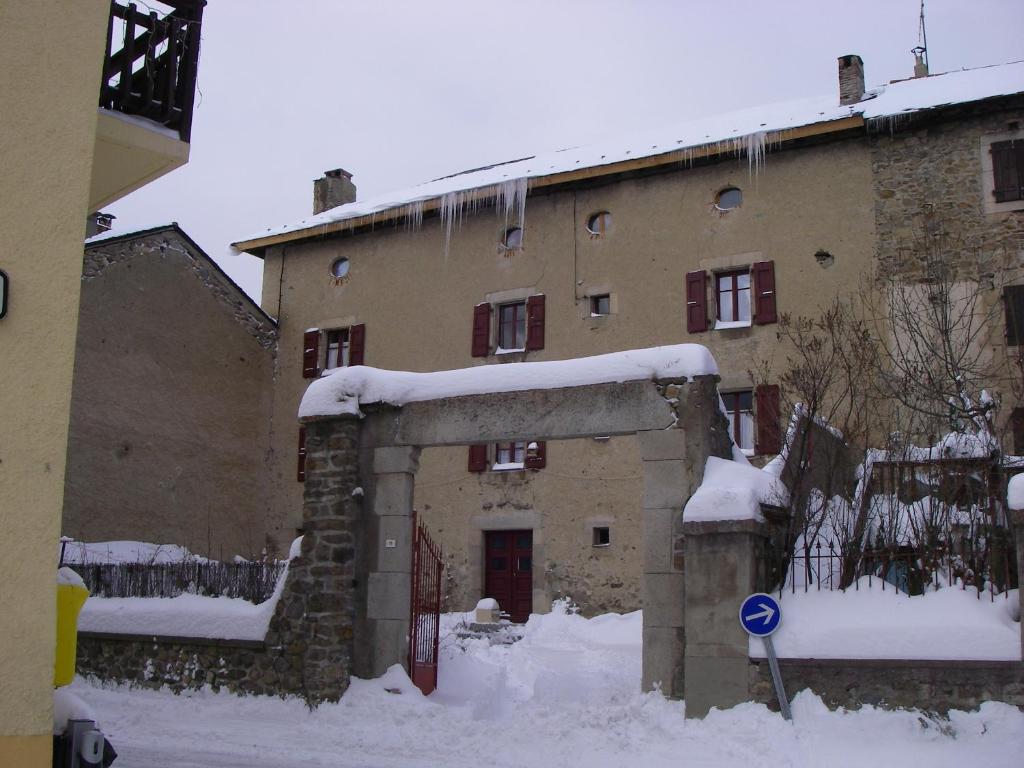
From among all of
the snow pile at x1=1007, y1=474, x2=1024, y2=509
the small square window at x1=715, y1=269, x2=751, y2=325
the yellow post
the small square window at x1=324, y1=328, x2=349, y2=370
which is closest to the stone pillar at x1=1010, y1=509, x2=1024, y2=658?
the snow pile at x1=1007, y1=474, x2=1024, y2=509

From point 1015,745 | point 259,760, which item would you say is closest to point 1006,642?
point 1015,745

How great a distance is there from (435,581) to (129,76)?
6912 mm

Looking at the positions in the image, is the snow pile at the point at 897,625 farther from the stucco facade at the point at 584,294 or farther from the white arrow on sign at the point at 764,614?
the stucco facade at the point at 584,294

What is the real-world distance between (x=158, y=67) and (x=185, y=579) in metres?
7.12

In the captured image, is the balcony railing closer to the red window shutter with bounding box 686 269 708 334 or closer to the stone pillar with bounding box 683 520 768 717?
the stone pillar with bounding box 683 520 768 717

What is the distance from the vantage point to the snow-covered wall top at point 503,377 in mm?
9305

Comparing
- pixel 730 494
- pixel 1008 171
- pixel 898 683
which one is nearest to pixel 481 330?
pixel 1008 171

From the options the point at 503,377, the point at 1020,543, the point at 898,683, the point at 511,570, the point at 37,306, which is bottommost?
the point at 898,683

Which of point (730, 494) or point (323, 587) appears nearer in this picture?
point (730, 494)

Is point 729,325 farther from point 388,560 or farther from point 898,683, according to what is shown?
point 898,683

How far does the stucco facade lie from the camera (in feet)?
59.8

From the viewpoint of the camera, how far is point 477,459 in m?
20.3

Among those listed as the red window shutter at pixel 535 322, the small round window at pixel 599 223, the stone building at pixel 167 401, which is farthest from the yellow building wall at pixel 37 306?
the small round window at pixel 599 223

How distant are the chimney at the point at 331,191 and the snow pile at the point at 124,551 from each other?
31.2 ft
